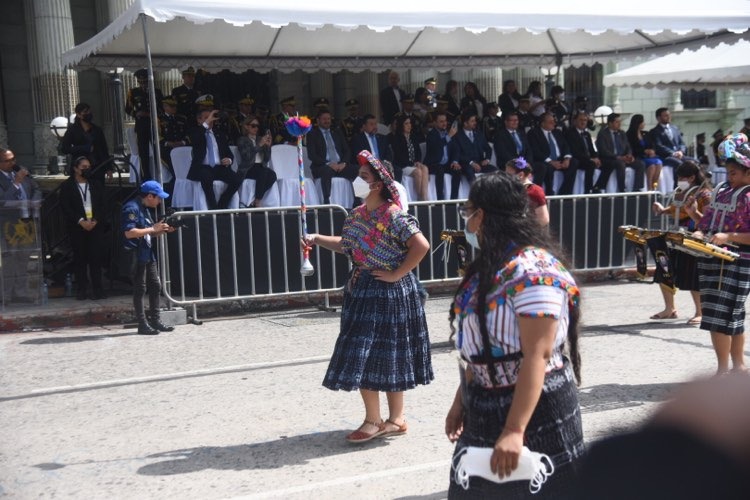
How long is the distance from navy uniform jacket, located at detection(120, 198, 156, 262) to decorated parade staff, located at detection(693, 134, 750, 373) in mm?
5610

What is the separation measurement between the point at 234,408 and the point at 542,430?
12.7ft

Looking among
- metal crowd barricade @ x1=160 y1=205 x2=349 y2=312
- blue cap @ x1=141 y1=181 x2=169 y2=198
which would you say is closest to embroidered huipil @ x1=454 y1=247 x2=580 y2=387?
blue cap @ x1=141 y1=181 x2=169 y2=198

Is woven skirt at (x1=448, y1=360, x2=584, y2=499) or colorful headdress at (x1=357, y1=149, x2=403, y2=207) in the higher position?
colorful headdress at (x1=357, y1=149, x2=403, y2=207)

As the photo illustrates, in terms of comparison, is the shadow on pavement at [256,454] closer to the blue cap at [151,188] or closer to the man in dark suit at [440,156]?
the blue cap at [151,188]

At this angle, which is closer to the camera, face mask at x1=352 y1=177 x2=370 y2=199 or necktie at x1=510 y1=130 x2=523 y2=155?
face mask at x1=352 y1=177 x2=370 y2=199

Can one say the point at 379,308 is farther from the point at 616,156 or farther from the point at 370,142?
the point at 616,156

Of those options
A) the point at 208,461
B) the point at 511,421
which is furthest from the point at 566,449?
the point at 208,461

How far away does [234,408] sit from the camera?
6.70 m

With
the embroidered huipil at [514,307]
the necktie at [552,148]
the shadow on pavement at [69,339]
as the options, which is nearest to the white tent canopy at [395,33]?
the necktie at [552,148]

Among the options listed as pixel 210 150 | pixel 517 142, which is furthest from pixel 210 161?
pixel 517 142

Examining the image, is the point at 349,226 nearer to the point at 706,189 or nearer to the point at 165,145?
the point at 706,189

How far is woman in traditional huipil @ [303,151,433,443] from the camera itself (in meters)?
5.61

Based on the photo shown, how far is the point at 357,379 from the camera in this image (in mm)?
5582

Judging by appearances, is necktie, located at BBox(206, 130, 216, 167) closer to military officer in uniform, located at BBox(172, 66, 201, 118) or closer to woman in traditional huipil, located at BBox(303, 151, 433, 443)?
military officer in uniform, located at BBox(172, 66, 201, 118)
